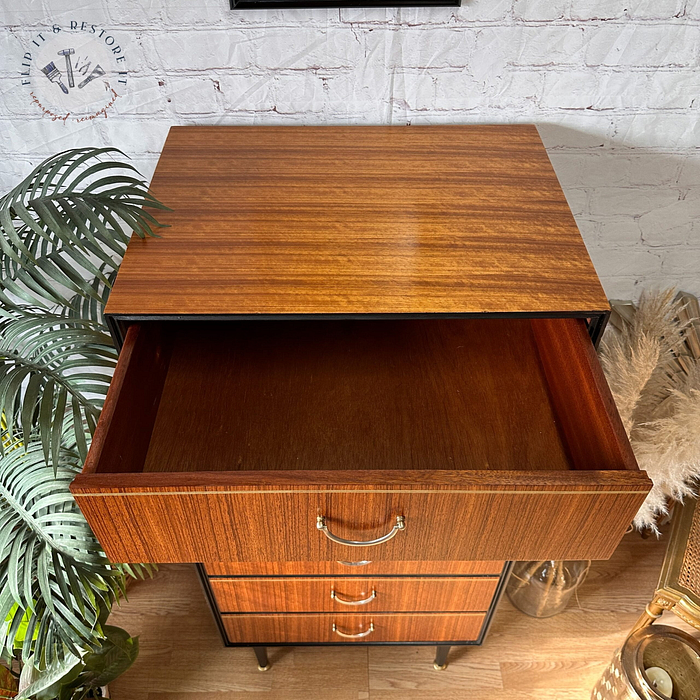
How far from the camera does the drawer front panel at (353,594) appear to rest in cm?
97

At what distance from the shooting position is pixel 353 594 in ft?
3.29

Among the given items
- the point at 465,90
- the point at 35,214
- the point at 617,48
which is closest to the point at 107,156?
the point at 35,214

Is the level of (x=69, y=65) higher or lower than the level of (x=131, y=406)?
higher

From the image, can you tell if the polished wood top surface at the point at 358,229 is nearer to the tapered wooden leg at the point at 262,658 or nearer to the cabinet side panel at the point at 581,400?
the cabinet side panel at the point at 581,400

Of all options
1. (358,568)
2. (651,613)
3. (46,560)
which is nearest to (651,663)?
(651,613)

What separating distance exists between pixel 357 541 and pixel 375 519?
5 centimetres

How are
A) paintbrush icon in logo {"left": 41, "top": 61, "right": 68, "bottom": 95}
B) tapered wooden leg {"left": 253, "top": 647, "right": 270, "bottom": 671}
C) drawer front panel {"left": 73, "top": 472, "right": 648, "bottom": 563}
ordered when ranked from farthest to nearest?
1. tapered wooden leg {"left": 253, "top": 647, "right": 270, "bottom": 671}
2. paintbrush icon in logo {"left": 41, "top": 61, "right": 68, "bottom": 95}
3. drawer front panel {"left": 73, "top": 472, "right": 648, "bottom": 563}

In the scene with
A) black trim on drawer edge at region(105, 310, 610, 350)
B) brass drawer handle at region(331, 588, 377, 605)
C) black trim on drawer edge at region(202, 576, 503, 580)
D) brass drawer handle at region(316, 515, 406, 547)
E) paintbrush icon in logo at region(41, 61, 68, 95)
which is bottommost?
brass drawer handle at region(331, 588, 377, 605)

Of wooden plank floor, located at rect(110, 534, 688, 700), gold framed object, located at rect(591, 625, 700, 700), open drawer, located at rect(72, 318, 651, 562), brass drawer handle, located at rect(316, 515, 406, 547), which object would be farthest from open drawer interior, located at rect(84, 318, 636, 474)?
wooden plank floor, located at rect(110, 534, 688, 700)

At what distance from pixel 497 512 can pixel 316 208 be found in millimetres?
478

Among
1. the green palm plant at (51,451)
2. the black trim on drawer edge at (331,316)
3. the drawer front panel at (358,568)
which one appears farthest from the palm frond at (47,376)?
the drawer front panel at (358,568)

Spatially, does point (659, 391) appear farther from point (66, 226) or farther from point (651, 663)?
point (66, 226)

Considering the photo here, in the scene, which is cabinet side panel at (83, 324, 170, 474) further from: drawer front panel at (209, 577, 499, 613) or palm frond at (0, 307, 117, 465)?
drawer front panel at (209, 577, 499, 613)

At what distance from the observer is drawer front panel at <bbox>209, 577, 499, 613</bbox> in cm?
97
